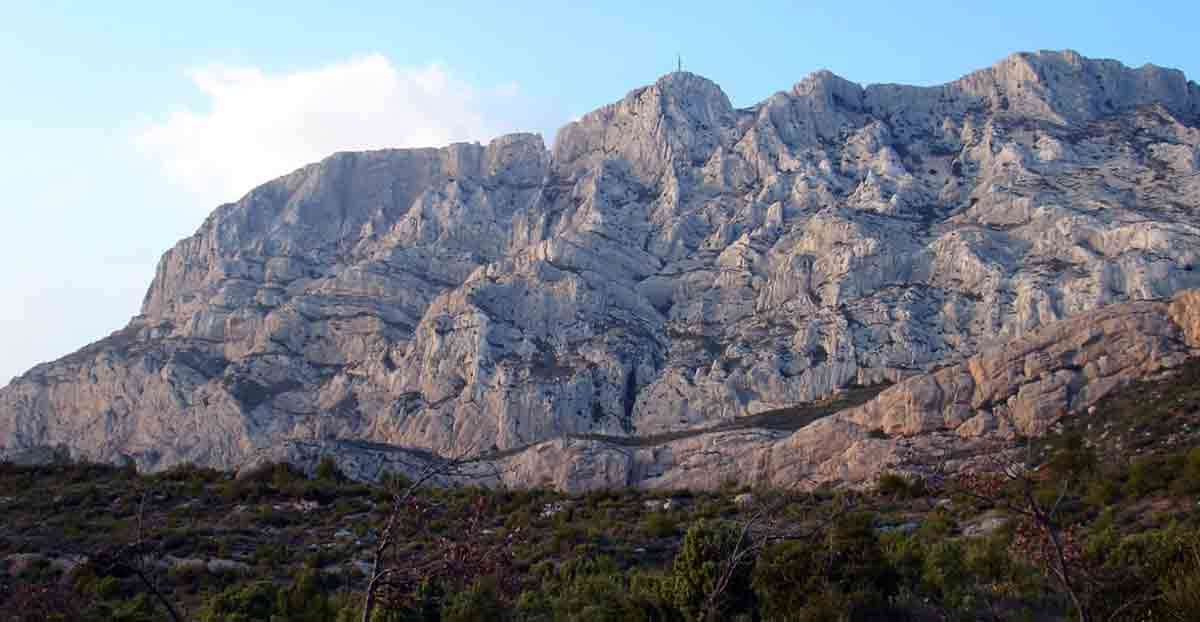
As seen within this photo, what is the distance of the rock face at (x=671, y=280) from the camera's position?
74000mm

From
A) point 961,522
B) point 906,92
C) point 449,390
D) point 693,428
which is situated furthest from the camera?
point 906,92

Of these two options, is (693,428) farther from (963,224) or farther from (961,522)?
(961,522)

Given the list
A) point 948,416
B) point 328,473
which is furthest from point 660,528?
point 948,416

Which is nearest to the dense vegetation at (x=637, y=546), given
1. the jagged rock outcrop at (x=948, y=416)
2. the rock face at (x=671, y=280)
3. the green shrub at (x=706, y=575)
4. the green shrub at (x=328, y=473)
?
the green shrub at (x=706, y=575)

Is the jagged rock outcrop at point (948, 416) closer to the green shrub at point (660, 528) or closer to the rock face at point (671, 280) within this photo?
the rock face at point (671, 280)

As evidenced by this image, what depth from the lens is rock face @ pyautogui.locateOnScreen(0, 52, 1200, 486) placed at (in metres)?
74.0

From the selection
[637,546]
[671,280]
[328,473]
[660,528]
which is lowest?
[637,546]

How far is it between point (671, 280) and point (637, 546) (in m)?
60.4

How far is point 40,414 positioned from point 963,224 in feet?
256

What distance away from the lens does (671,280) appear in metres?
91.5

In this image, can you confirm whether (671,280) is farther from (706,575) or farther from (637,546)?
(706,575)

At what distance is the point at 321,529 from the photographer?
35469 millimetres

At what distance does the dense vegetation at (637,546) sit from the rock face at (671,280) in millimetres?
21628

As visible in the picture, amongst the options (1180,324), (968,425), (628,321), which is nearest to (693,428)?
(628,321)
